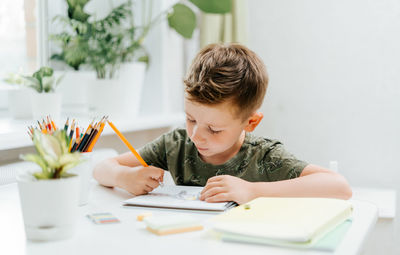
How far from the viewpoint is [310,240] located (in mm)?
609

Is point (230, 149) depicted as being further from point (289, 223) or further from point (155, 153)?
point (289, 223)

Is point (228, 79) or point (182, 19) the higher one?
point (182, 19)

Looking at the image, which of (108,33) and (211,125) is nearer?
(211,125)

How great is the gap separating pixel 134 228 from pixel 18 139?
67 cm

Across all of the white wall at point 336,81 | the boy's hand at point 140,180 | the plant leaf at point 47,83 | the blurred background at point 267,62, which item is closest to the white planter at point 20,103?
the blurred background at point 267,62

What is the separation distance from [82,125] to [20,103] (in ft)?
0.88

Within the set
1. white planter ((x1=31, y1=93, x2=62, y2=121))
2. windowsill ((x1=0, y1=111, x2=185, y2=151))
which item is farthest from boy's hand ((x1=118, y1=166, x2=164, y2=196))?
white planter ((x1=31, y1=93, x2=62, y2=121))

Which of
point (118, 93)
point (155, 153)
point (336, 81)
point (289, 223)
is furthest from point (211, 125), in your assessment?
point (336, 81)

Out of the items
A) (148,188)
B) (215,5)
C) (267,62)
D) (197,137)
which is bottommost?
(148,188)

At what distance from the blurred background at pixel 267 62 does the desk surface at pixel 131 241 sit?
839 mm

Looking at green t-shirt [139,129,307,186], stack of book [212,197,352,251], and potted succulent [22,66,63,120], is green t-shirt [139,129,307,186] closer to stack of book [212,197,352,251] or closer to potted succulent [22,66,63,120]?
stack of book [212,197,352,251]

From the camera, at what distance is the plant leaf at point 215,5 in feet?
5.97

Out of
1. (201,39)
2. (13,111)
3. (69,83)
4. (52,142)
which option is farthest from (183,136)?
(201,39)

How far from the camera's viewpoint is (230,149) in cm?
114
